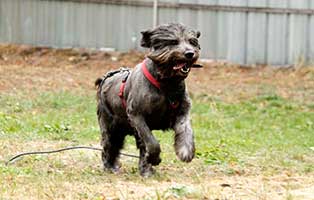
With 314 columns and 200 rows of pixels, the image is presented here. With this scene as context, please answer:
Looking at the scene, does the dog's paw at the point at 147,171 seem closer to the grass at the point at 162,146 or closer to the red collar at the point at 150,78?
the grass at the point at 162,146

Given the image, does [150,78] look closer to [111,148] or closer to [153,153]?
[153,153]

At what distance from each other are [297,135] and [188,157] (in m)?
5.88

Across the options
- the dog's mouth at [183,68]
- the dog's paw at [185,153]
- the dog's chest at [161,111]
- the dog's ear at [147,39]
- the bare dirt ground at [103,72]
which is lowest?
the bare dirt ground at [103,72]

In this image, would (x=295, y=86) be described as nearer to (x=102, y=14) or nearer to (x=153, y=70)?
(x=102, y=14)

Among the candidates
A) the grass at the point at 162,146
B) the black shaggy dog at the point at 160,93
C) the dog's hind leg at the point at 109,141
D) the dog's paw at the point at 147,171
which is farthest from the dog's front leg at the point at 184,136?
the dog's hind leg at the point at 109,141

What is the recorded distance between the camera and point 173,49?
27.4ft

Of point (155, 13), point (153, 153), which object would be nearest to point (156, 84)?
point (153, 153)

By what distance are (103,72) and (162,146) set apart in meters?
8.85

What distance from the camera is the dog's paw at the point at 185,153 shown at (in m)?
8.33

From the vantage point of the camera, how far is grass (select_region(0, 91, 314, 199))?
8062 millimetres

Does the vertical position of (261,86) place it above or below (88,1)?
below

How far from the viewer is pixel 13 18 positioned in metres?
22.8

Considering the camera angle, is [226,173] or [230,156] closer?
[226,173]

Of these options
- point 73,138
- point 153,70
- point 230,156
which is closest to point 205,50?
point 73,138
